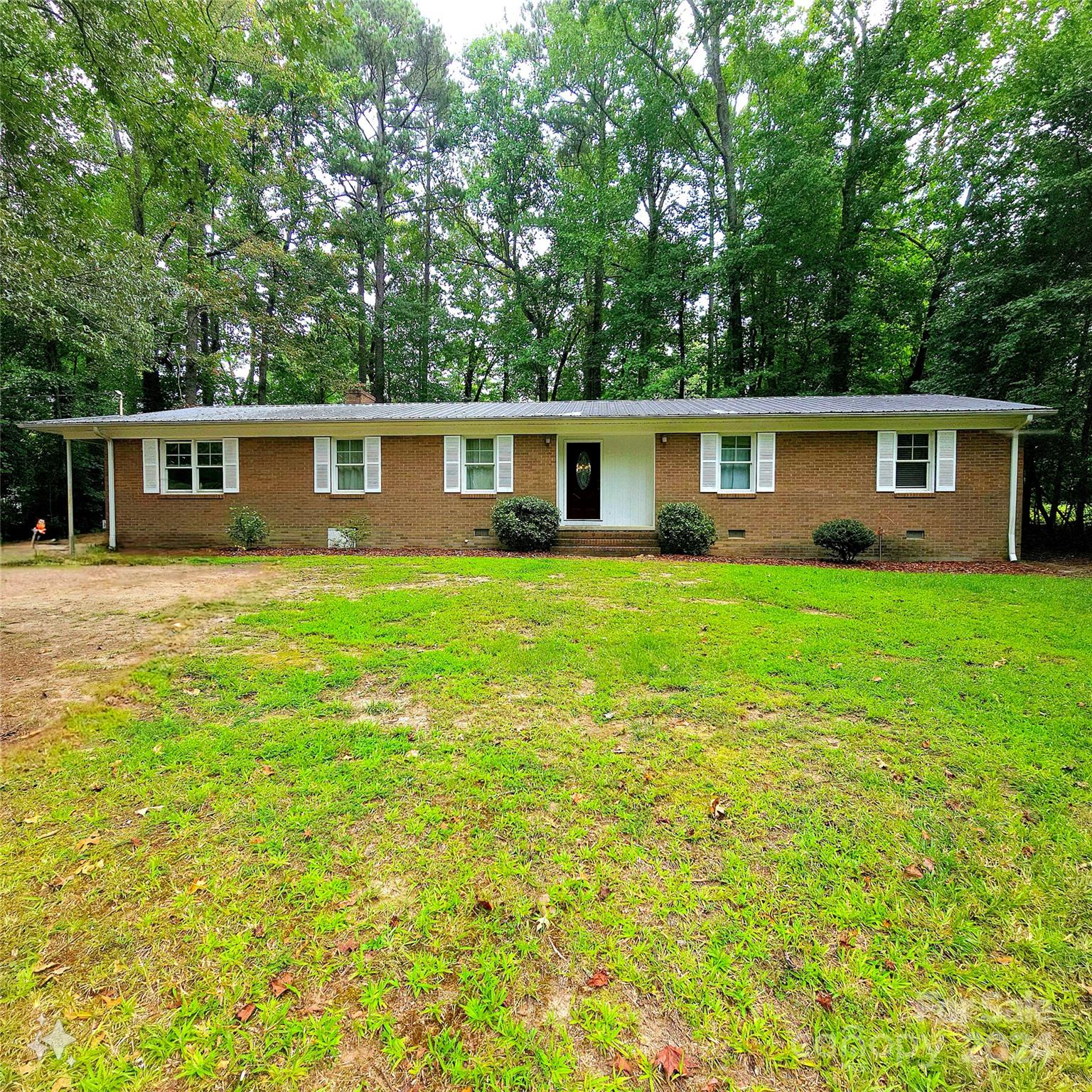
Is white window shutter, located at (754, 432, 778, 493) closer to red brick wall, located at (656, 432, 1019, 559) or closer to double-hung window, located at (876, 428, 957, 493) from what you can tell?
red brick wall, located at (656, 432, 1019, 559)

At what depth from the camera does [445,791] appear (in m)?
2.52

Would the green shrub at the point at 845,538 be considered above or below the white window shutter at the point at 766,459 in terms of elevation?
below

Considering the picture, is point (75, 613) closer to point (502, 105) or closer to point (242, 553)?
point (242, 553)

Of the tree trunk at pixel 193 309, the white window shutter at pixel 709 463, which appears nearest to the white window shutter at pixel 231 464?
the tree trunk at pixel 193 309

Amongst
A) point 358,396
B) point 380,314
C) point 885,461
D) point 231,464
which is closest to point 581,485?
point 885,461

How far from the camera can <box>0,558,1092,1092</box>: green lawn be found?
1432 mm

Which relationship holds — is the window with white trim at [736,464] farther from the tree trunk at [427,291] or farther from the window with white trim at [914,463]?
the tree trunk at [427,291]

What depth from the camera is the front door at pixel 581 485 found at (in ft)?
44.7

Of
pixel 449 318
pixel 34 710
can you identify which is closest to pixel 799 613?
pixel 34 710

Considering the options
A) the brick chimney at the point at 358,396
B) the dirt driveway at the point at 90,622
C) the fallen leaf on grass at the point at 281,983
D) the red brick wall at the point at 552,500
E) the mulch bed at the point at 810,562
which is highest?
the brick chimney at the point at 358,396

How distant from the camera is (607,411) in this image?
12.2 metres

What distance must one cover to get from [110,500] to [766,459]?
15406 mm

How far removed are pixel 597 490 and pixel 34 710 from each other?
11457mm

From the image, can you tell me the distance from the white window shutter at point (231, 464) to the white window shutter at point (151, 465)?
5.60ft
